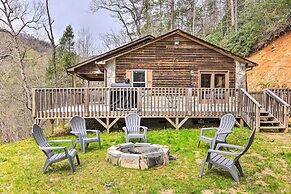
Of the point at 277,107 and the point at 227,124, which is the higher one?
the point at 277,107

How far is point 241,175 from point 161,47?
9.17m

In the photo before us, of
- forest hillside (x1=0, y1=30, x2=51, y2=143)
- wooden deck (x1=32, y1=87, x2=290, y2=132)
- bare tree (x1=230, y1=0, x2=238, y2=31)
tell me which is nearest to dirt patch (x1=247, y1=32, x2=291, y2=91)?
bare tree (x1=230, y1=0, x2=238, y2=31)

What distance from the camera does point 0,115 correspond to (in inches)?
821

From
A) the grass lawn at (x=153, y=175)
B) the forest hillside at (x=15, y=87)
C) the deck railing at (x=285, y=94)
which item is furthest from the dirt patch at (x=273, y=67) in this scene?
the forest hillside at (x=15, y=87)

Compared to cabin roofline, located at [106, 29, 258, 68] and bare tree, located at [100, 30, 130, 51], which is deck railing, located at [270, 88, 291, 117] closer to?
cabin roofline, located at [106, 29, 258, 68]

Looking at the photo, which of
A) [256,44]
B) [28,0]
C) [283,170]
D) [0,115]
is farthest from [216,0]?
[283,170]

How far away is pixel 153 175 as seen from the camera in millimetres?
5543

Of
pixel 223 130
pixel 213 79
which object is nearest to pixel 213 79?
pixel 213 79

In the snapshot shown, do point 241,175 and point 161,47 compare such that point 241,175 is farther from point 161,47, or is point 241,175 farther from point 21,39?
point 21,39

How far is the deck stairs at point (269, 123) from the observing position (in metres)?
9.34

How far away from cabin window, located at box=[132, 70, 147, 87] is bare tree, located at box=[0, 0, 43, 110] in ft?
26.5

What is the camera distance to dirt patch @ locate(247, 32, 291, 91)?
16.2m

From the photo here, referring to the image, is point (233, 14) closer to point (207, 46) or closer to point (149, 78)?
point (207, 46)

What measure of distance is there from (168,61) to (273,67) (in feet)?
27.8
